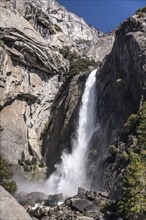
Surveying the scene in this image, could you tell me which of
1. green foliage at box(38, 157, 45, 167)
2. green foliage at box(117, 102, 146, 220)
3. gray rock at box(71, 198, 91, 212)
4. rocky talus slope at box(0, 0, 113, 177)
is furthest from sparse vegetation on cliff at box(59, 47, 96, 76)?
green foliage at box(117, 102, 146, 220)

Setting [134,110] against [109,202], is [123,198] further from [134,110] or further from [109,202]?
[134,110]

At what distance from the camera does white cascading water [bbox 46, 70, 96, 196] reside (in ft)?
137

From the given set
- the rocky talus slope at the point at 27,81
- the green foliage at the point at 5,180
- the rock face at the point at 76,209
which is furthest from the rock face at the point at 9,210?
the rocky talus slope at the point at 27,81

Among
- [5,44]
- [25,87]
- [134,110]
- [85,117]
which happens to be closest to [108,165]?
[134,110]

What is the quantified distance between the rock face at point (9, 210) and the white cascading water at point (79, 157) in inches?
1183

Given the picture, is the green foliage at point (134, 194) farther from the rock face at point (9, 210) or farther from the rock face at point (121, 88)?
the rock face at point (9, 210)

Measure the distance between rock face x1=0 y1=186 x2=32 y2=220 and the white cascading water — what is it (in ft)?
98.6

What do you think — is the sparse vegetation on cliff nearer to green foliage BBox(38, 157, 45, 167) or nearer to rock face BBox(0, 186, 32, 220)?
green foliage BBox(38, 157, 45, 167)

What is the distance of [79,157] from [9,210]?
36093 mm

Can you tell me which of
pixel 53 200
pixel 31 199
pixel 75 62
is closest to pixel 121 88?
pixel 31 199

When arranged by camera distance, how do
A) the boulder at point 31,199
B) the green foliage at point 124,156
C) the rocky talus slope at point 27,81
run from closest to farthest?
1. the green foliage at point 124,156
2. the boulder at point 31,199
3. the rocky talus slope at point 27,81

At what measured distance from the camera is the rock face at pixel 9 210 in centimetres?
891

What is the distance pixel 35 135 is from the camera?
53344 mm

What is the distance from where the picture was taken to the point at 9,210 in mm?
9047
